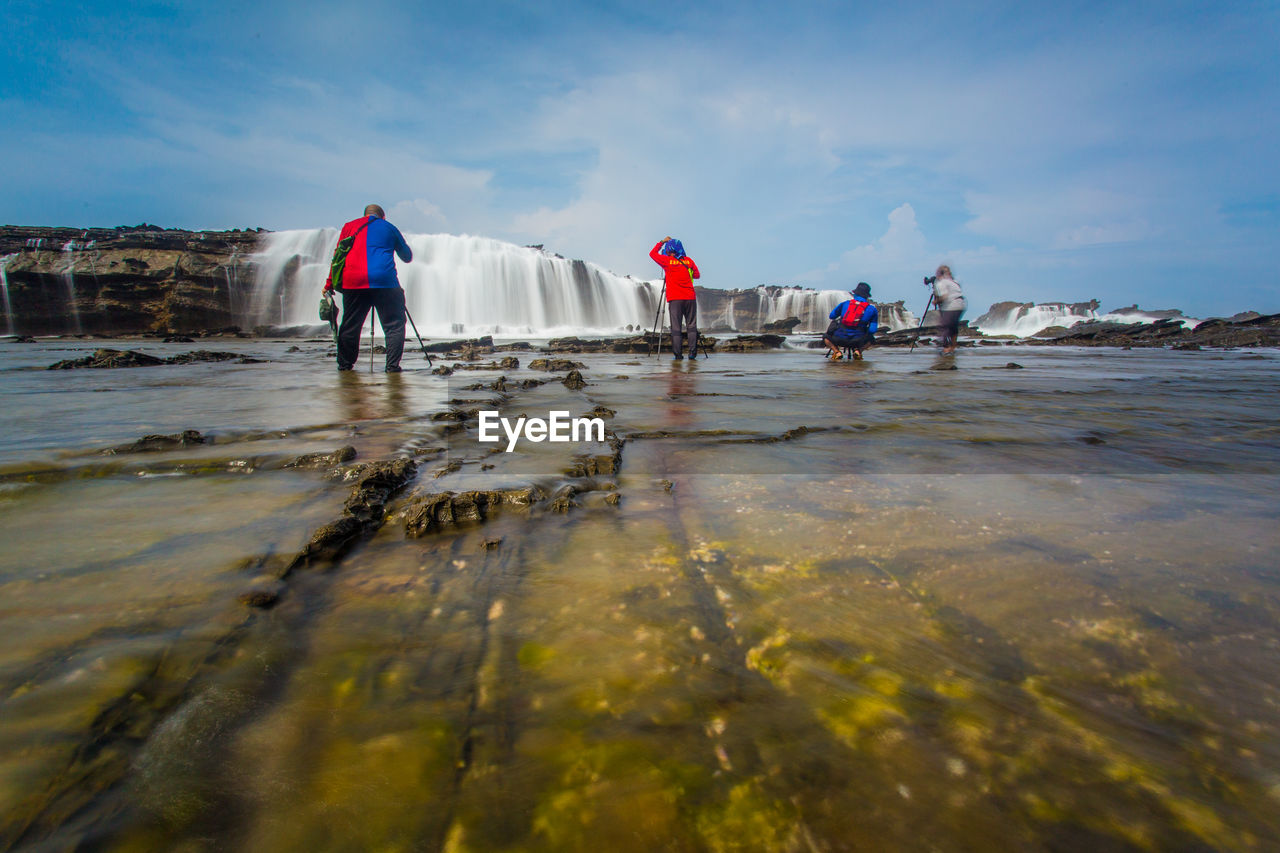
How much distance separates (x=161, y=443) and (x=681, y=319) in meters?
8.89

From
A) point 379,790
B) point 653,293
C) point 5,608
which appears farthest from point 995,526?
point 653,293

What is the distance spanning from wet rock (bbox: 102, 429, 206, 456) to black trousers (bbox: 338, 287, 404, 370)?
13.9ft

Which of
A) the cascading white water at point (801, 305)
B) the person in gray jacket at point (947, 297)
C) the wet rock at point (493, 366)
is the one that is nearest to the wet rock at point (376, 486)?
the wet rock at point (493, 366)

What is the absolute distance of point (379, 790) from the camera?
2.67 ft

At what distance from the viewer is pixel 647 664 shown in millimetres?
1121

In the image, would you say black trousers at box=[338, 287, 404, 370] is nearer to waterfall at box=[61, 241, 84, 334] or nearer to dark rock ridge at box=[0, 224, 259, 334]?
dark rock ridge at box=[0, 224, 259, 334]

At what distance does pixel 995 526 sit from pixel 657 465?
4.56 ft

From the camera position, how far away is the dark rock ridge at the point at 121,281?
27141 mm

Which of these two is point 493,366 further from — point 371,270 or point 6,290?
point 6,290

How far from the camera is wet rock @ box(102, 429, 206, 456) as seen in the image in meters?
2.70

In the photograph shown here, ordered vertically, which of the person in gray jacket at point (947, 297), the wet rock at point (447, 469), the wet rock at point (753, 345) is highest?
the person in gray jacket at point (947, 297)

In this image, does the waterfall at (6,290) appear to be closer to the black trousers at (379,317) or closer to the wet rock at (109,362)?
the wet rock at (109,362)

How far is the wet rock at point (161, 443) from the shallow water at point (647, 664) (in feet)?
0.81

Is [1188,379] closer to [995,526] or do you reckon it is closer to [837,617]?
[995,526]
